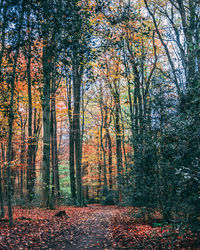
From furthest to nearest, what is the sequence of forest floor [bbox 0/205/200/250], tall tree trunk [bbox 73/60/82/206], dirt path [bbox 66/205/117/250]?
tall tree trunk [bbox 73/60/82/206] → dirt path [bbox 66/205/117/250] → forest floor [bbox 0/205/200/250]

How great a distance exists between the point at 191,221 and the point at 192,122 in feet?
6.89

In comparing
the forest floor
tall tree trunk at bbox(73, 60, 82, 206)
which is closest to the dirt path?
the forest floor

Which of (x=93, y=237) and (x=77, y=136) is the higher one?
(x=77, y=136)

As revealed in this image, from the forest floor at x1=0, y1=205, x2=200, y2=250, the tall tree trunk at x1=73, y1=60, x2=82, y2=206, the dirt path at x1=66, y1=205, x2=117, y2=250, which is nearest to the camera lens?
the forest floor at x1=0, y1=205, x2=200, y2=250

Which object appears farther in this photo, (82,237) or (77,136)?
(77,136)

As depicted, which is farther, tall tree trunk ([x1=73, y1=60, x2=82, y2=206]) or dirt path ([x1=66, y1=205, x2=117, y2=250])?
tall tree trunk ([x1=73, y1=60, x2=82, y2=206])

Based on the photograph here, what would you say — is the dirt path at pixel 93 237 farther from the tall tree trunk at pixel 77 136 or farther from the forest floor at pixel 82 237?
the tall tree trunk at pixel 77 136

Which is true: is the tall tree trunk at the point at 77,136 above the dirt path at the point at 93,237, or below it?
A: above

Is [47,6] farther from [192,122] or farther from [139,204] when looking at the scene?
[139,204]

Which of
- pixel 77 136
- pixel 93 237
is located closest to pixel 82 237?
pixel 93 237

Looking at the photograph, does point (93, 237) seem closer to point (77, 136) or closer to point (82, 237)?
point (82, 237)

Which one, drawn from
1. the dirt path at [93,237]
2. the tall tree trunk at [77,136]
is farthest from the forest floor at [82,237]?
the tall tree trunk at [77,136]

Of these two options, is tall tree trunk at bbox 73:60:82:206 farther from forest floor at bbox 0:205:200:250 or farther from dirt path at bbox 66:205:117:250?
forest floor at bbox 0:205:200:250

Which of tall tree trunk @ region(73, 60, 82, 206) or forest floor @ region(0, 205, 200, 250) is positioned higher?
tall tree trunk @ region(73, 60, 82, 206)
